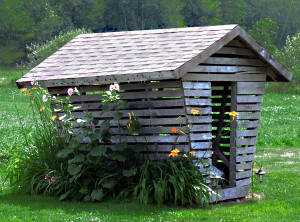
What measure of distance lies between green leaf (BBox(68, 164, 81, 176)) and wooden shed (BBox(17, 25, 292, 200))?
1002 mm

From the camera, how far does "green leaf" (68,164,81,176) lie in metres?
7.96

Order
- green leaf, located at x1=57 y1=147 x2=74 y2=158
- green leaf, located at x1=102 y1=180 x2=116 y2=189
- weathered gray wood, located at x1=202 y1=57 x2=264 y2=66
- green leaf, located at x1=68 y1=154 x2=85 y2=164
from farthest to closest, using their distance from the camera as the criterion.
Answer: weathered gray wood, located at x1=202 y1=57 x2=264 y2=66, green leaf, located at x1=57 y1=147 x2=74 y2=158, green leaf, located at x1=68 y1=154 x2=85 y2=164, green leaf, located at x1=102 y1=180 x2=116 y2=189

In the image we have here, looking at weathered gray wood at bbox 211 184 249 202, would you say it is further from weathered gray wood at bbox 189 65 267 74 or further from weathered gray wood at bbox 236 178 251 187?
weathered gray wood at bbox 189 65 267 74

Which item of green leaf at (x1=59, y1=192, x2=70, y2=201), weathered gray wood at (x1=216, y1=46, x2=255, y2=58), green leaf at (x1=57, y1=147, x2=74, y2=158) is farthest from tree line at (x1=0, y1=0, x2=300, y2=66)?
green leaf at (x1=59, y1=192, x2=70, y2=201)

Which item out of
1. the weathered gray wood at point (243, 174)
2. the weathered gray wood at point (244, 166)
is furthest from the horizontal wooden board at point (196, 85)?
the weathered gray wood at point (243, 174)

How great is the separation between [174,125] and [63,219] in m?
2.38

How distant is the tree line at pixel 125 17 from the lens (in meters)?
50.6

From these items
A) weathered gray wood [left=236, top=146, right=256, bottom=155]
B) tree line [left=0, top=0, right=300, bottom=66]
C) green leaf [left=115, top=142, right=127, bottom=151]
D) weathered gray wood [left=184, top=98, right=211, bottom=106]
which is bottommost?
weathered gray wood [left=236, top=146, right=256, bottom=155]

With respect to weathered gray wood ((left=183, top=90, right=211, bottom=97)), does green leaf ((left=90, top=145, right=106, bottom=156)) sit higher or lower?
lower

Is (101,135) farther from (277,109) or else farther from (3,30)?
(3,30)

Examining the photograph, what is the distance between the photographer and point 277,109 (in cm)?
2511

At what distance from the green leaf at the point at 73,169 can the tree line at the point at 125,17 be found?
42.6 m

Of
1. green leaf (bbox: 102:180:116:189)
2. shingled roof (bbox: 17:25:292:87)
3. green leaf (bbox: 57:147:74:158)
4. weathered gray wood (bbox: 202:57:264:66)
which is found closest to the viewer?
shingled roof (bbox: 17:25:292:87)

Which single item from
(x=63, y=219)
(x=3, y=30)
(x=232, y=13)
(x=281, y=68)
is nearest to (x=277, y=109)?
(x=281, y=68)
